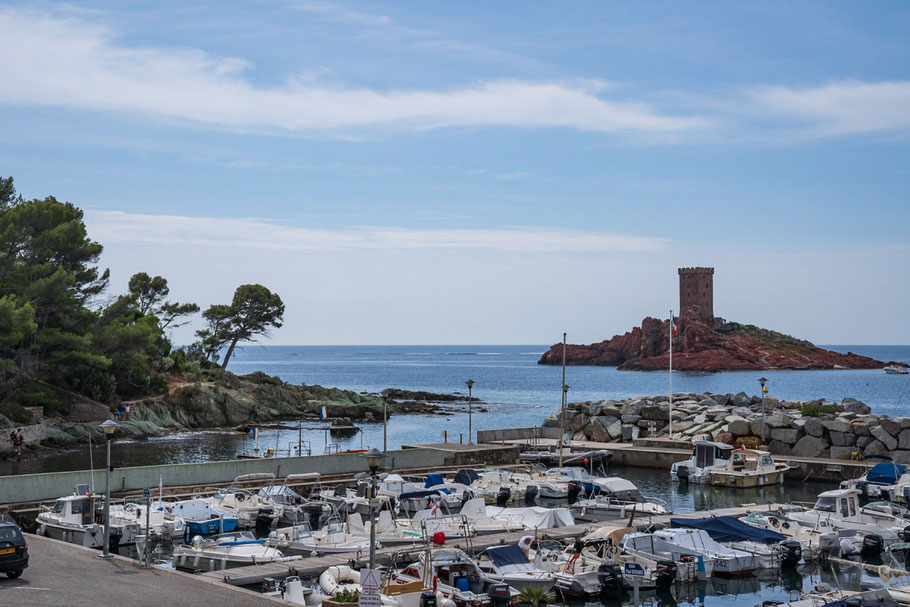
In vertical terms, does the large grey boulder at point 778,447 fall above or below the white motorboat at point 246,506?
above

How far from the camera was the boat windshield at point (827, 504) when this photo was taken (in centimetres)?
3425

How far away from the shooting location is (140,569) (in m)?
22.0

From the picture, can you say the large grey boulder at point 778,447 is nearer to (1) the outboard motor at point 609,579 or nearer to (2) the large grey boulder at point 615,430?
(2) the large grey boulder at point 615,430

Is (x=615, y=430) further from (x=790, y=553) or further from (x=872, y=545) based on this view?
(x=790, y=553)

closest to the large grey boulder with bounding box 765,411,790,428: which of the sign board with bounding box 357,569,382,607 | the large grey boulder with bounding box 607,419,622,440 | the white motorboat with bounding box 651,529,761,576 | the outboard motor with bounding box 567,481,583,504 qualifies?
the large grey boulder with bounding box 607,419,622,440

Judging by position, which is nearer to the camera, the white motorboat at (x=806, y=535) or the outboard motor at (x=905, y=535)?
the white motorboat at (x=806, y=535)

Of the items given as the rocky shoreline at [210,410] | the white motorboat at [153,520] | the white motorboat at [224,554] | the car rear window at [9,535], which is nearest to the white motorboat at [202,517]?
the white motorboat at [153,520]

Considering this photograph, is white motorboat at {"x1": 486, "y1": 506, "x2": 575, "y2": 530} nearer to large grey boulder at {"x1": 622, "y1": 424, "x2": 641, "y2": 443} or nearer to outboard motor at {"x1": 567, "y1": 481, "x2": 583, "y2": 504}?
outboard motor at {"x1": 567, "y1": 481, "x2": 583, "y2": 504}

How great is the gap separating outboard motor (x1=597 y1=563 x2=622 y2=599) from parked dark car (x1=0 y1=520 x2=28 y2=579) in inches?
566

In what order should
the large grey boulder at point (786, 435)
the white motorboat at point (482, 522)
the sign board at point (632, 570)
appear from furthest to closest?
the large grey boulder at point (786, 435)
the white motorboat at point (482, 522)
the sign board at point (632, 570)

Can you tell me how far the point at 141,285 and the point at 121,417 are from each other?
2620cm

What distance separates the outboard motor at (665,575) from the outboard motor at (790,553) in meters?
4.43

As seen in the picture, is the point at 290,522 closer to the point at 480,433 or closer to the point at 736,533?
the point at 736,533

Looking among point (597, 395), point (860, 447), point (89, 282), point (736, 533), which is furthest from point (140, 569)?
point (597, 395)
